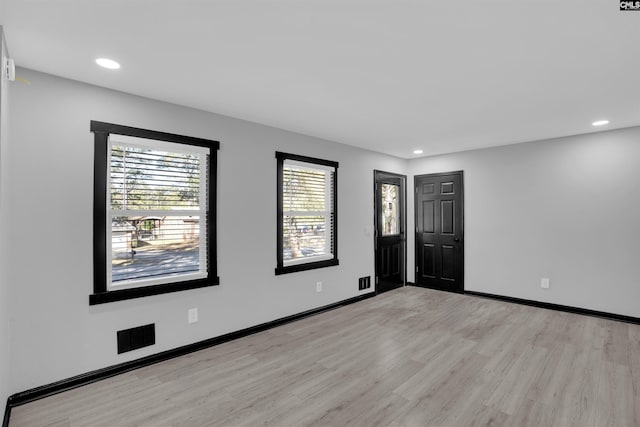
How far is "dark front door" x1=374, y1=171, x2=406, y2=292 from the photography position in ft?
18.2

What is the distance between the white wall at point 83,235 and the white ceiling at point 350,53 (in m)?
0.23

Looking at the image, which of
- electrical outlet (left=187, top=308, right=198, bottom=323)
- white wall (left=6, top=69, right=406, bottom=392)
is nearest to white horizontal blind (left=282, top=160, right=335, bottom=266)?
white wall (left=6, top=69, right=406, bottom=392)

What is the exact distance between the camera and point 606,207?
4.14 m

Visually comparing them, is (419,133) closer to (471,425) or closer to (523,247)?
(523,247)

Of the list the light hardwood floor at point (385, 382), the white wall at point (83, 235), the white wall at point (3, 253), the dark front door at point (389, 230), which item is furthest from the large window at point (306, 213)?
the white wall at point (3, 253)

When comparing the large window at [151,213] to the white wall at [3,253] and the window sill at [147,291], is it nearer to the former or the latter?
A: the window sill at [147,291]

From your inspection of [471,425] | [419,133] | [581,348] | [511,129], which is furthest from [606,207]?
[471,425]

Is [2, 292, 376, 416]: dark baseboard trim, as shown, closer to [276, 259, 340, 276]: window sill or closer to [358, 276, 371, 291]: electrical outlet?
[276, 259, 340, 276]: window sill

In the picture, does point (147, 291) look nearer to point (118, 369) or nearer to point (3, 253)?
point (118, 369)

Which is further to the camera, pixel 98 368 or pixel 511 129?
pixel 511 129

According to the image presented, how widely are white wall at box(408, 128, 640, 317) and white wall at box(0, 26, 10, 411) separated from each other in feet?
18.5

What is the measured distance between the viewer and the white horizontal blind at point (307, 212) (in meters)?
4.19

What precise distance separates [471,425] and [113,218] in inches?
125

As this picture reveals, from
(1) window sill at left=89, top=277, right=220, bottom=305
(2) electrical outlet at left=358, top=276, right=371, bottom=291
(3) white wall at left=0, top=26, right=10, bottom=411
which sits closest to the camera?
(3) white wall at left=0, top=26, right=10, bottom=411
